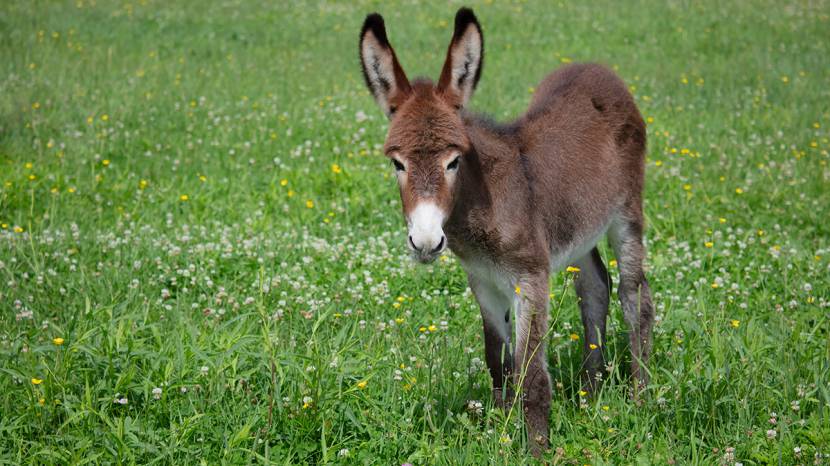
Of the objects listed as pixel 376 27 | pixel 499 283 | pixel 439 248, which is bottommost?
pixel 499 283

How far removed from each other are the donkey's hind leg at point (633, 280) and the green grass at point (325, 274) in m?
0.16

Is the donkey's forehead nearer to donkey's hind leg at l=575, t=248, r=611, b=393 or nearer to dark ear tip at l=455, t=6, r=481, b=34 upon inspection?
dark ear tip at l=455, t=6, r=481, b=34

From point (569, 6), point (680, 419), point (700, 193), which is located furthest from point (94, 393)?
point (569, 6)

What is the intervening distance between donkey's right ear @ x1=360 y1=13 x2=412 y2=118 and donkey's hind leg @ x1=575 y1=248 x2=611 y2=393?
5.50 ft

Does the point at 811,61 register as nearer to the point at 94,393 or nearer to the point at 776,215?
the point at 776,215

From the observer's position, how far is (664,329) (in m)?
4.58

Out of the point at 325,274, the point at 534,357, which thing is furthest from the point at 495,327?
the point at 325,274

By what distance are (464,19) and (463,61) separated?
0.63ft

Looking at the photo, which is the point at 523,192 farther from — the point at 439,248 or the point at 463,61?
the point at 439,248

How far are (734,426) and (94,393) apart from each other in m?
2.74

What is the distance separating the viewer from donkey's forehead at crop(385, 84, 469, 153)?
3.25 m

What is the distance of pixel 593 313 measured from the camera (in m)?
4.58

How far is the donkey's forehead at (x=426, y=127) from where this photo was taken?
3246mm

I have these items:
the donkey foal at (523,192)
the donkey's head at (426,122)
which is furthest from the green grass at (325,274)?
the donkey's head at (426,122)
